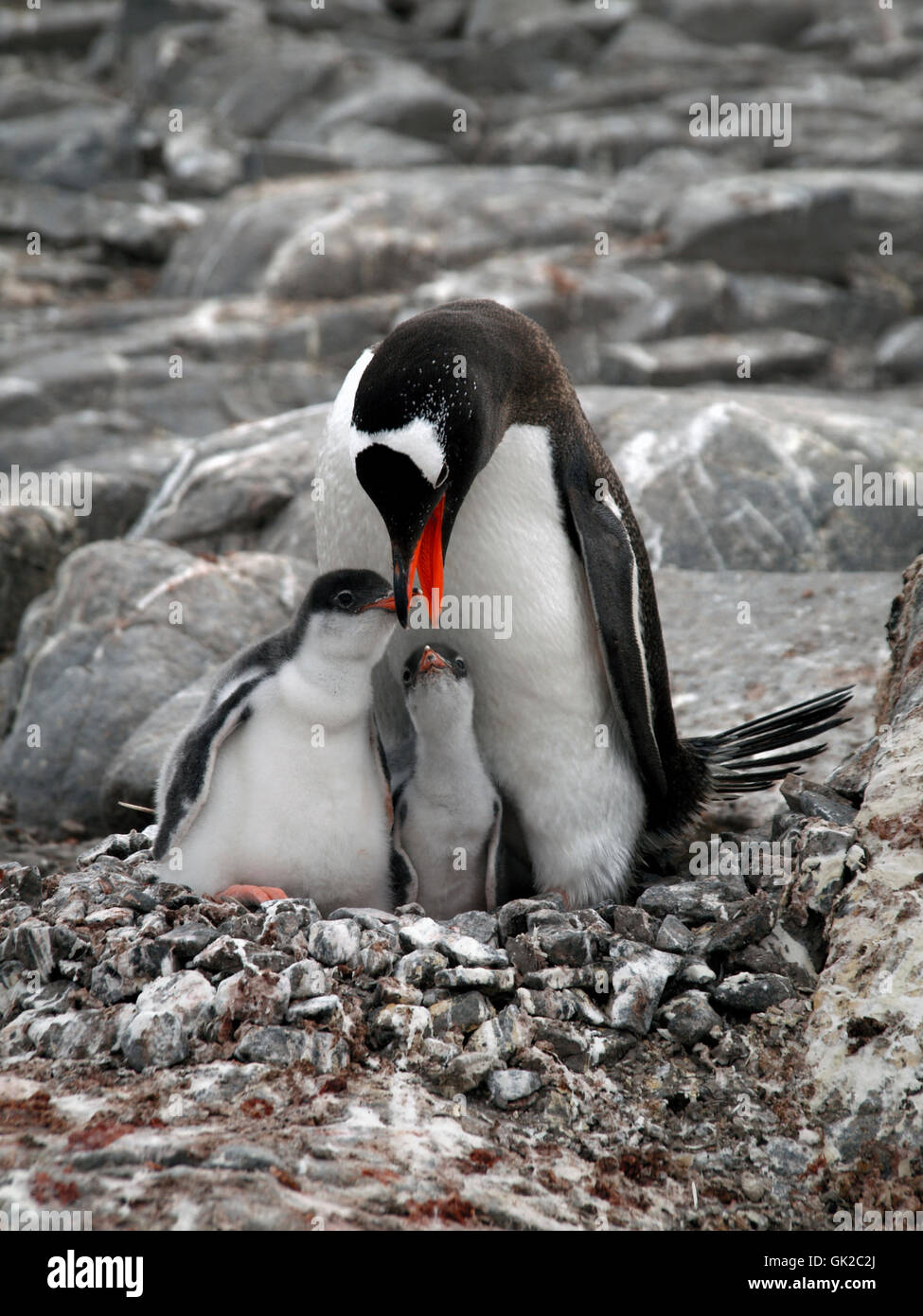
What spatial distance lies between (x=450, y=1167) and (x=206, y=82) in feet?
66.6

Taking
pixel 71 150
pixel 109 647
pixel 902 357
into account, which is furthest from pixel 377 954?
pixel 71 150

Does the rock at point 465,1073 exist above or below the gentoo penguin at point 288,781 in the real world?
below

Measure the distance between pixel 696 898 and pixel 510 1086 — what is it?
89 centimetres

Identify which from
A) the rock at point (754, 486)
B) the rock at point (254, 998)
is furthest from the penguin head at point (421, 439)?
the rock at point (754, 486)

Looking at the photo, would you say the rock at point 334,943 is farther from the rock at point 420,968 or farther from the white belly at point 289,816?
the white belly at point 289,816

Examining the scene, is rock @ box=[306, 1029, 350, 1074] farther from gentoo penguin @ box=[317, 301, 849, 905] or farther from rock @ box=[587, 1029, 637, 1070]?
gentoo penguin @ box=[317, 301, 849, 905]

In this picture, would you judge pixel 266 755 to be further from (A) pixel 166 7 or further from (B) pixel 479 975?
(A) pixel 166 7

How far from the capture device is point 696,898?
3.15 m

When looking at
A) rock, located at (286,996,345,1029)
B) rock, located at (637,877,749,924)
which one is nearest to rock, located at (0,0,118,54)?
rock, located at (637,877,749,924)

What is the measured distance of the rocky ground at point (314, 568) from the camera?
229 cm

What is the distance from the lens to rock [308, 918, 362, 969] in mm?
2734

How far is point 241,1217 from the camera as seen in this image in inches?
76.7

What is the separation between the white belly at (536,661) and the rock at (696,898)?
0.38m

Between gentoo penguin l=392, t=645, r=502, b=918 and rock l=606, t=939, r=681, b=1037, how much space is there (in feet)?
2.37
